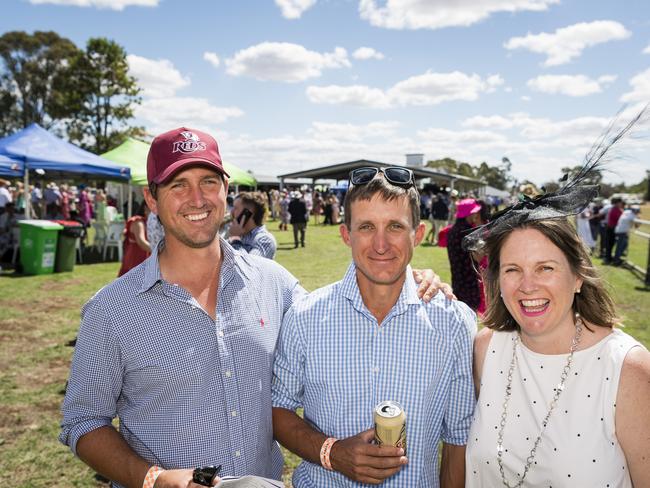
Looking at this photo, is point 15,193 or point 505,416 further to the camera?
point 15,193

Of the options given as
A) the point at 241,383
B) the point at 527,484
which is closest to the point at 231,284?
the point at 241,383

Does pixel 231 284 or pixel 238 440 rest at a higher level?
pixel 231 284

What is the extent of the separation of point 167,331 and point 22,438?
373 centimetres

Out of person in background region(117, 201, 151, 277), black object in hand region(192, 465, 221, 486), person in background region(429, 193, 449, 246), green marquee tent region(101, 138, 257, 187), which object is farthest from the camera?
person in background region(429, 193, 449, 246)

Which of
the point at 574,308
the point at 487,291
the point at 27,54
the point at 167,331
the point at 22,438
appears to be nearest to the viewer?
the point at 167,331

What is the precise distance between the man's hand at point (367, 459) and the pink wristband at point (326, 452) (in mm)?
43

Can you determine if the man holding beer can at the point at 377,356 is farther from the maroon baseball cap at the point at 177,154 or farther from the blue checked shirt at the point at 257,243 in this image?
the blue checked shirt at the point at 257,243

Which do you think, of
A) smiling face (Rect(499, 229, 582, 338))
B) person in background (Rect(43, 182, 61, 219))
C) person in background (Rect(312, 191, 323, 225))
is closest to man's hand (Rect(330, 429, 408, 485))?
smiling face (Rect(499, 229, 582, 338))

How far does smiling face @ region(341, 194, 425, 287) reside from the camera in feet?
6.86

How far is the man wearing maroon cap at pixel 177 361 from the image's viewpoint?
6.13 feet

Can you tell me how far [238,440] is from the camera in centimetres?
196

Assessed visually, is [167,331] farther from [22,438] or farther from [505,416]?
[22,438]

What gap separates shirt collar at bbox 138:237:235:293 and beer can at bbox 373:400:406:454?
35.5 inches

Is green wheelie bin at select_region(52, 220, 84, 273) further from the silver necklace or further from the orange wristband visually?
the silver necklace
